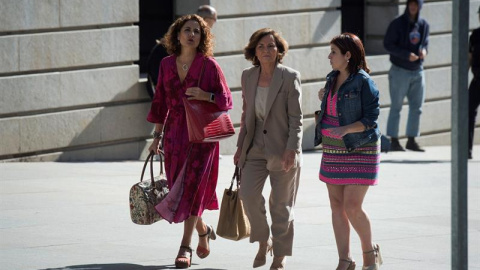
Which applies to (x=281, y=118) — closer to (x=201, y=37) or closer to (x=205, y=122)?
(x=205, y=122)

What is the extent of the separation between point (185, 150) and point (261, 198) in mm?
748

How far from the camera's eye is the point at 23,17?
13453mm

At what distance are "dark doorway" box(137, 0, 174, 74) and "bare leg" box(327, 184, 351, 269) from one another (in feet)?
27.0

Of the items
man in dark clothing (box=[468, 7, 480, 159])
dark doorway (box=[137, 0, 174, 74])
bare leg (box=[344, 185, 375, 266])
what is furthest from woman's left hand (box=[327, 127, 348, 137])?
man in dark clothing (box=[468, 7, 480, 159])

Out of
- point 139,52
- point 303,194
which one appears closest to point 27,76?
point 139,52

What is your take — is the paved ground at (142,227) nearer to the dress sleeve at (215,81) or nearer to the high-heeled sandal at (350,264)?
the high-heeled sandal at (350,264)

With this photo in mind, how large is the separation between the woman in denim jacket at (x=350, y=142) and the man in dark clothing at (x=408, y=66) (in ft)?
29.4

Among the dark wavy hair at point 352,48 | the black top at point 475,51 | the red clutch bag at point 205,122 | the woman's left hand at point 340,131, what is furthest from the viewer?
the black top at point 475,51

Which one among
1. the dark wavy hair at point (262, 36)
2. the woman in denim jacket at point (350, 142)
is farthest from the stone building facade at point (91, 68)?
the woman in denim jacket at point (350, 142)

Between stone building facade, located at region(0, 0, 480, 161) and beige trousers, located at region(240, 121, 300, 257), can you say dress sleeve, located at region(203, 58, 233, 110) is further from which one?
stone building facade, located at region(0, 0, 480, 161)

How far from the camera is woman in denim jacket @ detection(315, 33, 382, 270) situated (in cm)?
760

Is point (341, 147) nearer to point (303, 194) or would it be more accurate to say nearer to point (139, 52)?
point (303, 194)

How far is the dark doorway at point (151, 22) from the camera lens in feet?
51.1

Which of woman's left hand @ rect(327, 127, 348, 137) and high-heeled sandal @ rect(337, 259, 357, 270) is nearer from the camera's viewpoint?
woman's left hand @ rect(327, 127, 348, 137)
